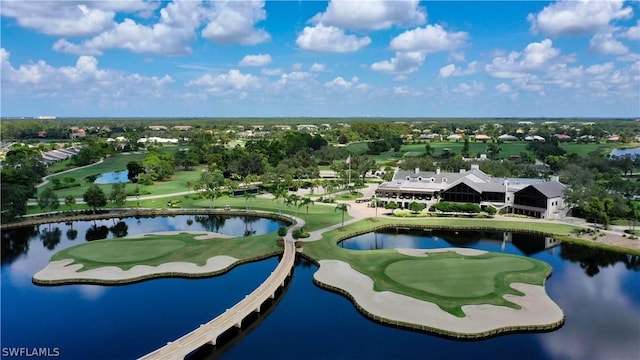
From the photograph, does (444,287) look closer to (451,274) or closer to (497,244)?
(451,274)

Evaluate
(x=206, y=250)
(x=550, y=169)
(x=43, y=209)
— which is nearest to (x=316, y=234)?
(x=206, y=250)

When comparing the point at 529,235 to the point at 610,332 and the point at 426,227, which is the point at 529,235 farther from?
the point at 610,332

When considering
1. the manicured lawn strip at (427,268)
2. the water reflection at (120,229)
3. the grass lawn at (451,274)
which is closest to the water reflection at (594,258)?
the manicured lawn strip at (427,268)

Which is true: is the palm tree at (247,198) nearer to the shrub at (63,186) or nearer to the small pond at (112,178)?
the shrub at (63,186)

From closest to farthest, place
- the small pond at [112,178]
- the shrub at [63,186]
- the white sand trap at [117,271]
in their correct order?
1. the white sand trap at [117,271]
2. the shrub at [63,186]
3. the small pond at [112,178]

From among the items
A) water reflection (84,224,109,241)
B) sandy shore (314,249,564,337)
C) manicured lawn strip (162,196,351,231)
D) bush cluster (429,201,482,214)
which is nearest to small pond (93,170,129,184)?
manicured lawn strip (162,196,351,231)

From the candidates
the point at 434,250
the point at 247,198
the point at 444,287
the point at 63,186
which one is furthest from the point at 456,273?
the point at 63,186
